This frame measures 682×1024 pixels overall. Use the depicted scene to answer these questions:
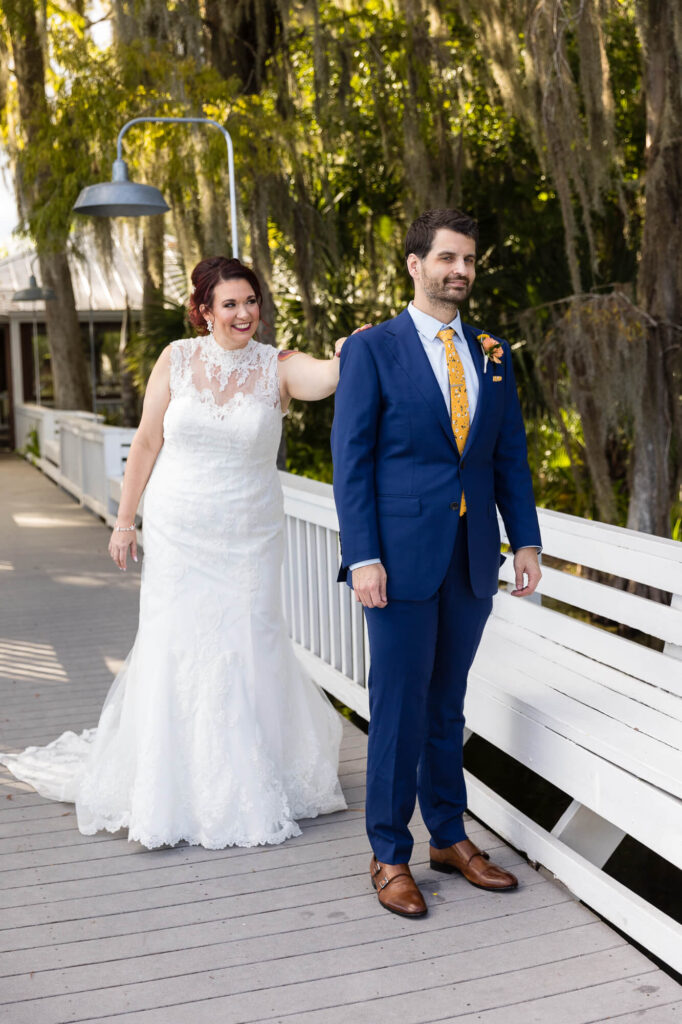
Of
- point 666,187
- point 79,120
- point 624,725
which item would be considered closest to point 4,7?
point 79,120

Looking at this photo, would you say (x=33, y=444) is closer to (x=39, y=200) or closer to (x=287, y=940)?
(x=39, y=200)

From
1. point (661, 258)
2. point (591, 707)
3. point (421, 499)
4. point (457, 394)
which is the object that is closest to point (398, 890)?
point (591, 707)

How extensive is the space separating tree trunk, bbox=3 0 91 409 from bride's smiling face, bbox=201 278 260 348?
618 cm

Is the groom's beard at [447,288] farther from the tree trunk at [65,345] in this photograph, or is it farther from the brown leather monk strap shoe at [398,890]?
the tree trunk at [65,345]

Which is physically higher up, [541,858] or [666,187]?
[666,187]

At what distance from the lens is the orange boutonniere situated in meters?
2.63

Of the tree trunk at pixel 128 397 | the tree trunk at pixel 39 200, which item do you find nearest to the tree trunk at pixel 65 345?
the tree trunk at pixel 39 200

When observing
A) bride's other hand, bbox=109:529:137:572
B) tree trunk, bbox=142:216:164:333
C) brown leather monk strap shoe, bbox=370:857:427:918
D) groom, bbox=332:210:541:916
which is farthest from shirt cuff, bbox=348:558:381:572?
tree trunk, bbox=142:216:164:333

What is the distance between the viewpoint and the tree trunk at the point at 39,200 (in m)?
9.12

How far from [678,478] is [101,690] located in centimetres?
377

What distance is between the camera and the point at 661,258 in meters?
6.49

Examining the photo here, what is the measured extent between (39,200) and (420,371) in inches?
313

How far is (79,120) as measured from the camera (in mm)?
8352

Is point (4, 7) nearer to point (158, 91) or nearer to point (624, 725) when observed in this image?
point (158, 91)
